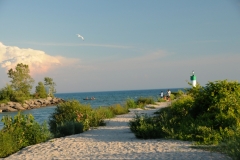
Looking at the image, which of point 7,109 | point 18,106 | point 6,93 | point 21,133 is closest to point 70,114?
point 21,133

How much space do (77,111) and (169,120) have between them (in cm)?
610

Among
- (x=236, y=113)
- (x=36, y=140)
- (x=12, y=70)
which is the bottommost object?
(x=36, y=140)

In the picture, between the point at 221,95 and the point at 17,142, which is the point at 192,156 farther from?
the point at 17,142

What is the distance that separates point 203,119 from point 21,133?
7686mm

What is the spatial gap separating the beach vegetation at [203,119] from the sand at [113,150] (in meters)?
0.60

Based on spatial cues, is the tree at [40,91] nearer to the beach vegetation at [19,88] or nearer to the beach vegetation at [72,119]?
the beach vegetation at [19,88]

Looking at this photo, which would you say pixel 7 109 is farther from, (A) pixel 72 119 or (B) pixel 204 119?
(B) pixel 204 119

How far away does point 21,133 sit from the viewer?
45.1 feet

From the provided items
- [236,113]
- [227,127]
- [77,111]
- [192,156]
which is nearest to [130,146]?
[192,156]

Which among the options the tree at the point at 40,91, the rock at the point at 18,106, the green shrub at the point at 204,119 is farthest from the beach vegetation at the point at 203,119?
the tree at the point at 40,91

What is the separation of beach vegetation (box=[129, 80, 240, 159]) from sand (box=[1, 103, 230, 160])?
23.5 inches

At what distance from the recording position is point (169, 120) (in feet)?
47.1

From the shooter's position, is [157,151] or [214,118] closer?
[157,151]

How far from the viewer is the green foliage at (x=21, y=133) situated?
12664 mm
